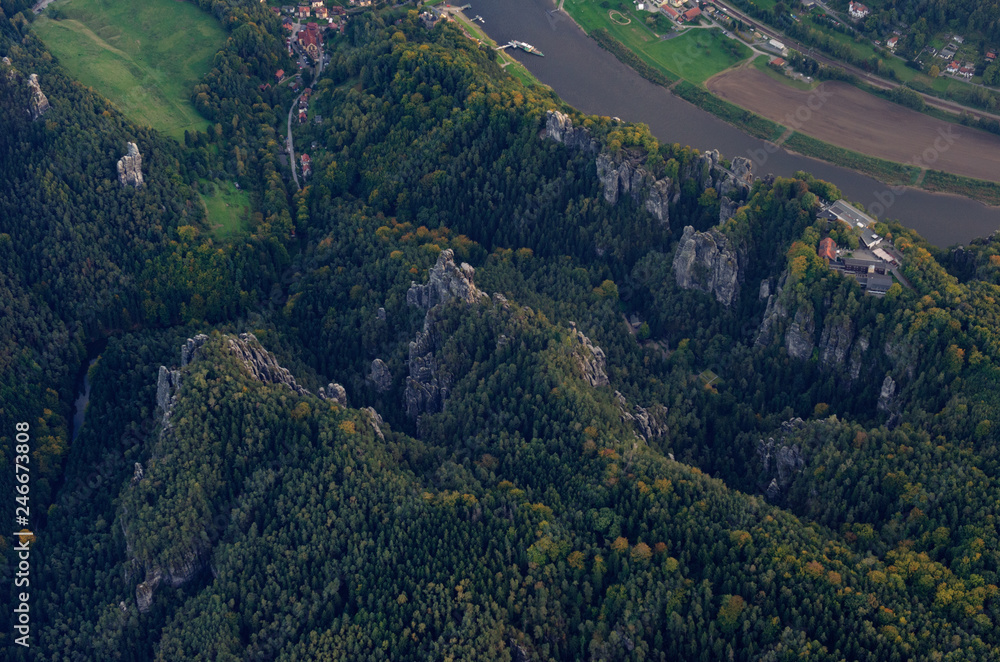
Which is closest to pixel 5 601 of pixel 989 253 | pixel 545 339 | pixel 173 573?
pixel 173 573

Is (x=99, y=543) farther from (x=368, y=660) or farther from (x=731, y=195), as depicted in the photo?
(x=731, y=195)

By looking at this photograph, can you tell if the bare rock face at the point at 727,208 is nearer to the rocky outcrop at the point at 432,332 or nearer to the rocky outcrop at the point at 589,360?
the rocky outcrop at the point at 589,360

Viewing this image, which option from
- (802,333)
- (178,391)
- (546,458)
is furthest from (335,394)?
(802,333)

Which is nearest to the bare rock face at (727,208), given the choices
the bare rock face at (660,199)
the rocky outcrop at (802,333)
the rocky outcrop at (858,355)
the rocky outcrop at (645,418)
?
the bare rock face at (660,199)

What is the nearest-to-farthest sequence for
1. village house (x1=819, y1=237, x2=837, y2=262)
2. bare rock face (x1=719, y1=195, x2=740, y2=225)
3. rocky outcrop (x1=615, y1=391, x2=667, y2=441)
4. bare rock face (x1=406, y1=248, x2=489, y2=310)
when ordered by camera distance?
rocky outcrop (x1=615, y1=391, x2=667, y2=441)
village house (x1=819, y1=237, x2=837, y2=262)
bare rock face (x1=406, y1=248, x2=489, y2=310)
bare rock face (x1=719, y1=195, x2=740, y2=225)

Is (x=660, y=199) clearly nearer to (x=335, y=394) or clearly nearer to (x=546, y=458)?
(x=546, y=458)

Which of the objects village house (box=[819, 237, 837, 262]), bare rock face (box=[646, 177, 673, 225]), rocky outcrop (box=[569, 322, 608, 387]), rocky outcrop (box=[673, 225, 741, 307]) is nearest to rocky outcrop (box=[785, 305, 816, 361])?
village house (box=[819, 237, 837, 262])

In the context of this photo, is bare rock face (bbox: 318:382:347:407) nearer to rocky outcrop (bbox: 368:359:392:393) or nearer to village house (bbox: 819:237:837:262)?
rocky outcrop (bbox: 368:359:392:393)
